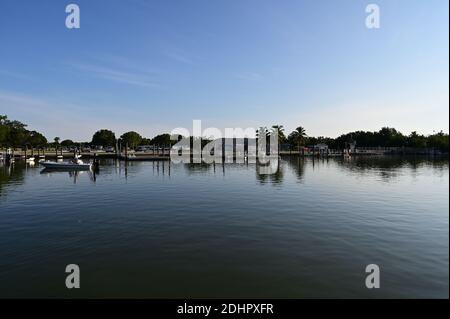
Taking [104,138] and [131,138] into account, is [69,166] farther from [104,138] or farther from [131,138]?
[104,138]

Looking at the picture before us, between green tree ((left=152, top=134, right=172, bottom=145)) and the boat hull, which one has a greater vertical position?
green tree ((left=152, top=134, right=172, bottom=145))

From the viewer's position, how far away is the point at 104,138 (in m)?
180

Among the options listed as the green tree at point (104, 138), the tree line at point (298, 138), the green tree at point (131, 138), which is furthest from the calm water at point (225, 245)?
the green tree at point (104, 138)

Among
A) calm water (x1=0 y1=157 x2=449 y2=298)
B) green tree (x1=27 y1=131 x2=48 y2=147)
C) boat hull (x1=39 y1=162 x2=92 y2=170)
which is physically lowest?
calm water (x1=0 y1=157 x2=449 y2=298)

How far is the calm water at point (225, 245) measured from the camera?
38.1 ft

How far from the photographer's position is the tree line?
128875 mm

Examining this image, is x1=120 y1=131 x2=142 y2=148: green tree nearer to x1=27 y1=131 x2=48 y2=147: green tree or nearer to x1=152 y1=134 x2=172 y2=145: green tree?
x1=152 y1=134 x2=172 y2=145: green tree

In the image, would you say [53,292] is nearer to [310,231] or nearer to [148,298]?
[148,298]

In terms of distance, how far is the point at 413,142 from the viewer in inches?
6078

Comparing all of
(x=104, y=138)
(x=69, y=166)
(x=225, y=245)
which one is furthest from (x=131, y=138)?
(x=225, y=245)

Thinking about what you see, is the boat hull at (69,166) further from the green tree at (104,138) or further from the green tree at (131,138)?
the green tree at (104,138)

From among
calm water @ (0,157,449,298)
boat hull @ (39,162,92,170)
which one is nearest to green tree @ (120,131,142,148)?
boat hull @ (39,162,92,170)
